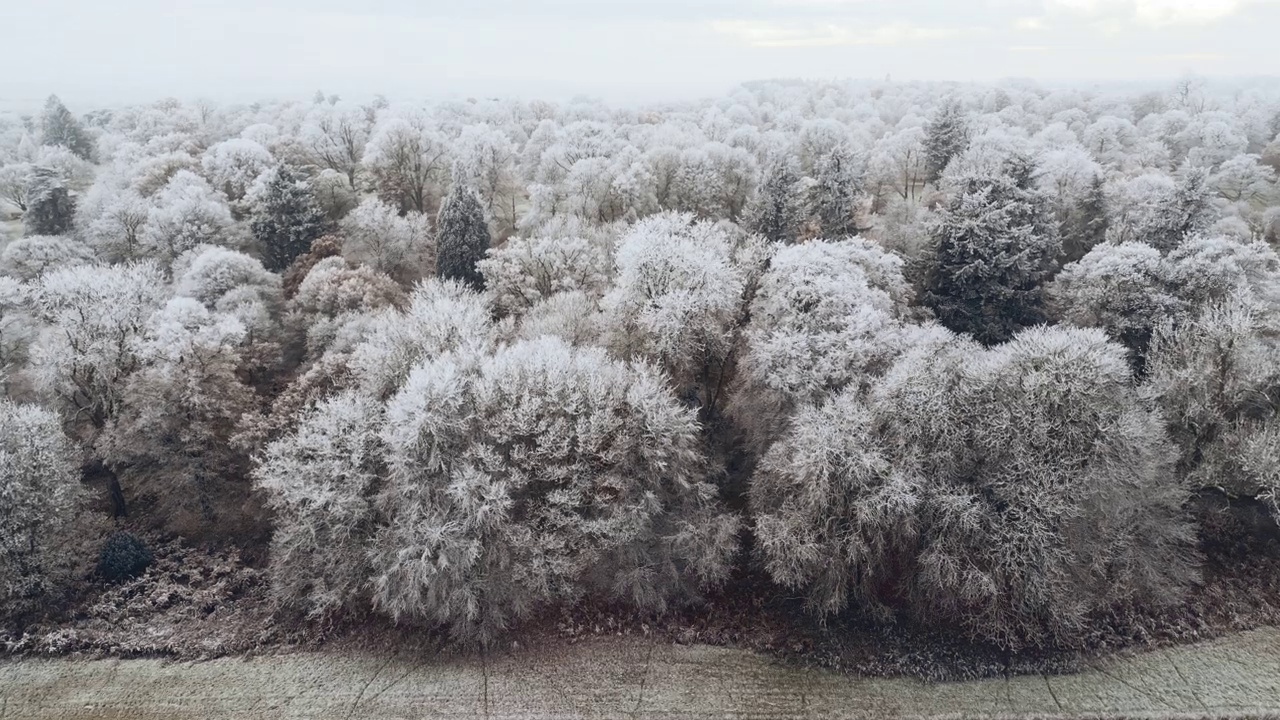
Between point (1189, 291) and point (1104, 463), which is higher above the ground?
point (1189, 291)

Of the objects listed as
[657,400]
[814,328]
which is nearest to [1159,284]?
[814,328]

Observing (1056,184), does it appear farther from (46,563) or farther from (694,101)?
(694,101)

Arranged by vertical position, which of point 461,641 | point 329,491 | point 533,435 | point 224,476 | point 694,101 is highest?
point 694,101

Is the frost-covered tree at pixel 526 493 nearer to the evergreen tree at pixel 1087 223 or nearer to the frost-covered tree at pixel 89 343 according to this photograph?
the frost-covered tree at pixel 89 343

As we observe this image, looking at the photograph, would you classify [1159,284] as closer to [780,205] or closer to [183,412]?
[780,205]

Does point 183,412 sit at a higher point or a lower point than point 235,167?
lower

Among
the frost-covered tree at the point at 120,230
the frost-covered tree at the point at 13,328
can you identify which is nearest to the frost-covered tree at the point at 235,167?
the frost-covered tree at the point at 120,230

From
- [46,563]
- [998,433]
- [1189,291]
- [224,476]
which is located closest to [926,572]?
[998,433]
